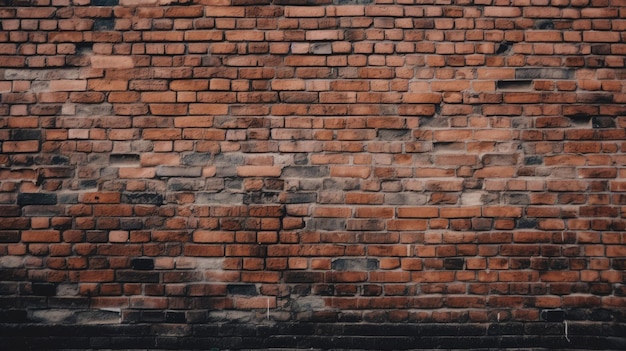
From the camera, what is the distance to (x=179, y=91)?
2.42 meters

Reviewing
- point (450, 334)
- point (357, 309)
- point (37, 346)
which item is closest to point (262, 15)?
point (357, 309)

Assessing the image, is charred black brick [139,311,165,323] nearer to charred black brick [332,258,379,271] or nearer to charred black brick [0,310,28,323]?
charred black brick [0,310,28,323]

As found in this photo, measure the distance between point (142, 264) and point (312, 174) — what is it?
1201mm

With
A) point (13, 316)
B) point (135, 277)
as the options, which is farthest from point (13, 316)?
point (135, 277)

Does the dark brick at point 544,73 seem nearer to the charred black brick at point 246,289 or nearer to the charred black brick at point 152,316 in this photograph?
the charred black brick at point 246,289

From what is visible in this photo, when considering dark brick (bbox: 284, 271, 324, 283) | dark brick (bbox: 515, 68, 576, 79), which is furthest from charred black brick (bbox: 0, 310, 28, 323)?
dark brick (bbox: 515, 68, 576, 79)

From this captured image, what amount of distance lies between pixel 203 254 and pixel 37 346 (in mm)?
1167

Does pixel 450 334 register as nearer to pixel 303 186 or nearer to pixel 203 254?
pixel 303 186

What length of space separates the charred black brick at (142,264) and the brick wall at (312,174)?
1 cm

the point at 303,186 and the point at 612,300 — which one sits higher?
the point at 303,186

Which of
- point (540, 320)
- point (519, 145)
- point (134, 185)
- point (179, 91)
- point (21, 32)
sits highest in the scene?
point (21, 32)

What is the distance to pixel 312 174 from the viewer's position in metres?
2.41

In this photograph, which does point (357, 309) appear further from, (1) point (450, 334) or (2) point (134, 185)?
(2) point (134, 185)

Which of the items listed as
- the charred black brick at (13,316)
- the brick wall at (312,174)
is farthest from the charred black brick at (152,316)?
the charred black brick at (13,316)
